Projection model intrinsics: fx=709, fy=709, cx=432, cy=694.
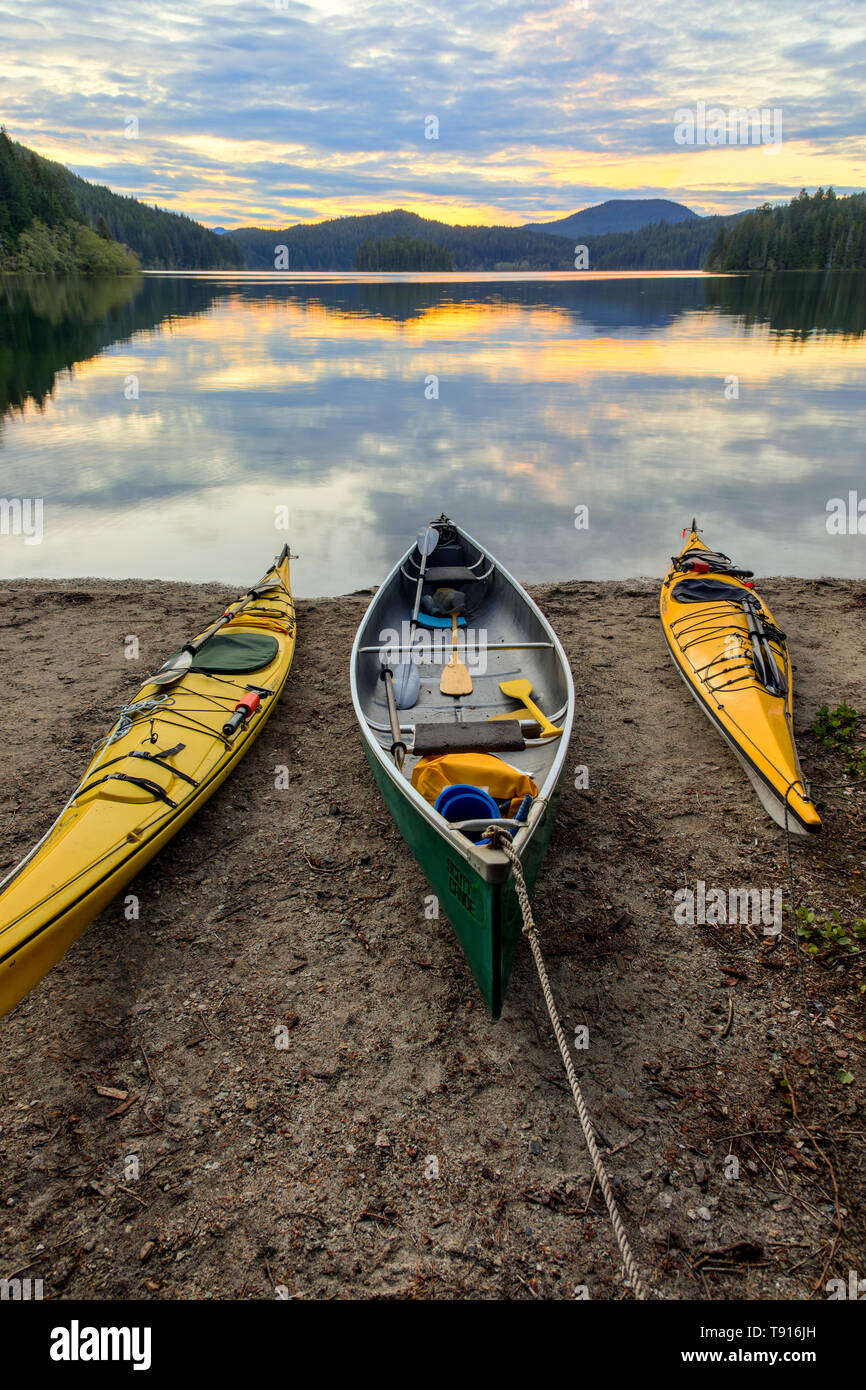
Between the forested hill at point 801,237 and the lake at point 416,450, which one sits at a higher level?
the forested hill at point 801,237

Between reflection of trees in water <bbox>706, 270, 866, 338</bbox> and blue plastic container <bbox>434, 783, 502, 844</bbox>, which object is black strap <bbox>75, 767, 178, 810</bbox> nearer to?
blue plastic container <bbox>434, 783, 502, 844</bbox>

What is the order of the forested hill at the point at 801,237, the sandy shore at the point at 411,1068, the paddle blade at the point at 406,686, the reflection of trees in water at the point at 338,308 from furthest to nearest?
the forested hill at the point at 801,237 < the reflection of trees in water at the point at 338,308 < the paddle blade at the point at 406,686 < the sandy shore at the point at 411,1068

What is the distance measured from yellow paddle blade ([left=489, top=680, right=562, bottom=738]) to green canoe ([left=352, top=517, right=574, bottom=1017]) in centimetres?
5

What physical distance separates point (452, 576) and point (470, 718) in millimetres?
3851

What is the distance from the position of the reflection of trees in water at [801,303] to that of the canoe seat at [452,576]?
141ft

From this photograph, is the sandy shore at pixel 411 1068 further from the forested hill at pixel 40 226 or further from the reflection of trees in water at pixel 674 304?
the forested hill at pixel 40 226

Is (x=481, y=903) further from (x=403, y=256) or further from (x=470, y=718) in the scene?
(x=403, y=256)

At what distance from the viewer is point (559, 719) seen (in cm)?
739

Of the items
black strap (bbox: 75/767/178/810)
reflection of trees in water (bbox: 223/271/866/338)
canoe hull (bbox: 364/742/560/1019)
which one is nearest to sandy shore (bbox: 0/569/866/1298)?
canoe hull (bbox: 364/742/560/1019)

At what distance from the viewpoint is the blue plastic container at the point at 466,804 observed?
5.36m

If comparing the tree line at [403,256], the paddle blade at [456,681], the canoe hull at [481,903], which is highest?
the tree line at [403,256]

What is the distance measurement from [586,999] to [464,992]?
0.84 metres

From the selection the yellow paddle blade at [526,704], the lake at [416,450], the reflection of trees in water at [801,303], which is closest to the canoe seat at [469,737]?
the yellow paddle blade at [526,704]
